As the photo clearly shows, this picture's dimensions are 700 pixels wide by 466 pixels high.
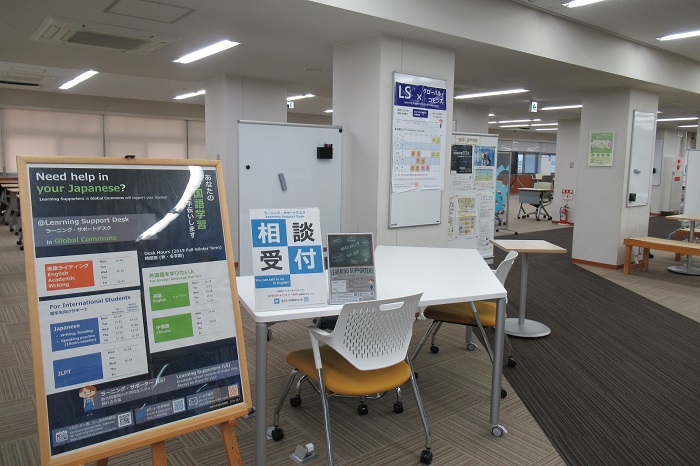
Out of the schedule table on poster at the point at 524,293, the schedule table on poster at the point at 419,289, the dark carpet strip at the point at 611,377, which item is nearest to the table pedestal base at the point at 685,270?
the dark carpet strip at the point at 611,377

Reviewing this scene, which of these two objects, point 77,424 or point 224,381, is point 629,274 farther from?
point 77,424

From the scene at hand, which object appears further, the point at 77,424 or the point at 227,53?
the point at 227,53

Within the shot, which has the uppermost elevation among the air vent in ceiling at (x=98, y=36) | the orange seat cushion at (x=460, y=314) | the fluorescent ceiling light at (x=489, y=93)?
the fluorescent ceiling light at (x=489, y=93)

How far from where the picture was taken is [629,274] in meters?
7.18

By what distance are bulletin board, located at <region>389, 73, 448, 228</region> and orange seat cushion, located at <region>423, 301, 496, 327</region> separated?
1516mm

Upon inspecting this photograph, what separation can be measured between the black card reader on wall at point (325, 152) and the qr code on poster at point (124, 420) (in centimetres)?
356

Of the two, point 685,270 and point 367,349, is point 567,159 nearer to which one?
point 685,270

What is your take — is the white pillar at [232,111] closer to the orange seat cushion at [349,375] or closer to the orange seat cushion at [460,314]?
the orange seat cushion at [460,314]

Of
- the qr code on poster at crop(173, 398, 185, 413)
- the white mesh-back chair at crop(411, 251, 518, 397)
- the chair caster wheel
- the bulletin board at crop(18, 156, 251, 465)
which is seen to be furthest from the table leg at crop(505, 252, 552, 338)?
the qr code on poster at crop(173, 398, 185, 413)

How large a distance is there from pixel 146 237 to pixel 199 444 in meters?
1.41

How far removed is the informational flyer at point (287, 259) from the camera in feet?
7.51

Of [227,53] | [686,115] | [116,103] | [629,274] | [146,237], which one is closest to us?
[146,237]

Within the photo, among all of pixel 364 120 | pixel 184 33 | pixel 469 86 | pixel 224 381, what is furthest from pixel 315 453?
pixel 469 86

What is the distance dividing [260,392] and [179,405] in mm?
512
